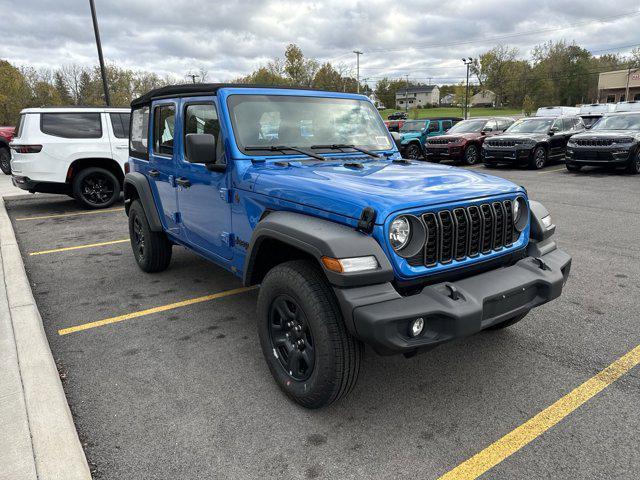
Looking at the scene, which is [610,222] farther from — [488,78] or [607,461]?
[488,78]

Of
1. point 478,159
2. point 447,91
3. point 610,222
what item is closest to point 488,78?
point 478,159

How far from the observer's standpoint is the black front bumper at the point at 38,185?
8.66 m

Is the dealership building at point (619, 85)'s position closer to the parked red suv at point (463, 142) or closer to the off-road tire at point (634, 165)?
the parked red suv at point (463, 142)

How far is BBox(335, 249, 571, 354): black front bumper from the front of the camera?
223 cm

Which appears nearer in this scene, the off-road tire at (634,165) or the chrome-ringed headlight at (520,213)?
the chrome-ringed headlight at (520,213)

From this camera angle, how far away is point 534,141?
14617 millimetres

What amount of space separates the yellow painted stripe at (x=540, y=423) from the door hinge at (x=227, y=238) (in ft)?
6.93

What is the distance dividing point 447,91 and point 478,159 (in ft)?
491

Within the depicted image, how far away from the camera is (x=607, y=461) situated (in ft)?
7.56

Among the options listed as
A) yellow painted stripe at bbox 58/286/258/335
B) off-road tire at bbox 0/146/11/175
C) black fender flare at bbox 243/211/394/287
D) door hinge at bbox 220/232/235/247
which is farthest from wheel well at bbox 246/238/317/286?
off-road tire at bbox 0/146/11/175

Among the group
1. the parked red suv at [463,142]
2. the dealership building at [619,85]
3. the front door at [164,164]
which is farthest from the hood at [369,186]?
the dealership building at [619,85]

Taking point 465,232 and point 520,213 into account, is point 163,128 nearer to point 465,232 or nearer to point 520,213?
point 465,232

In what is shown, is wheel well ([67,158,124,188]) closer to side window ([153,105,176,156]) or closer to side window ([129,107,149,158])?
side window ([129,107,149,158])

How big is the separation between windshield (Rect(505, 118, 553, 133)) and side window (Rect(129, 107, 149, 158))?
45.9 feet
